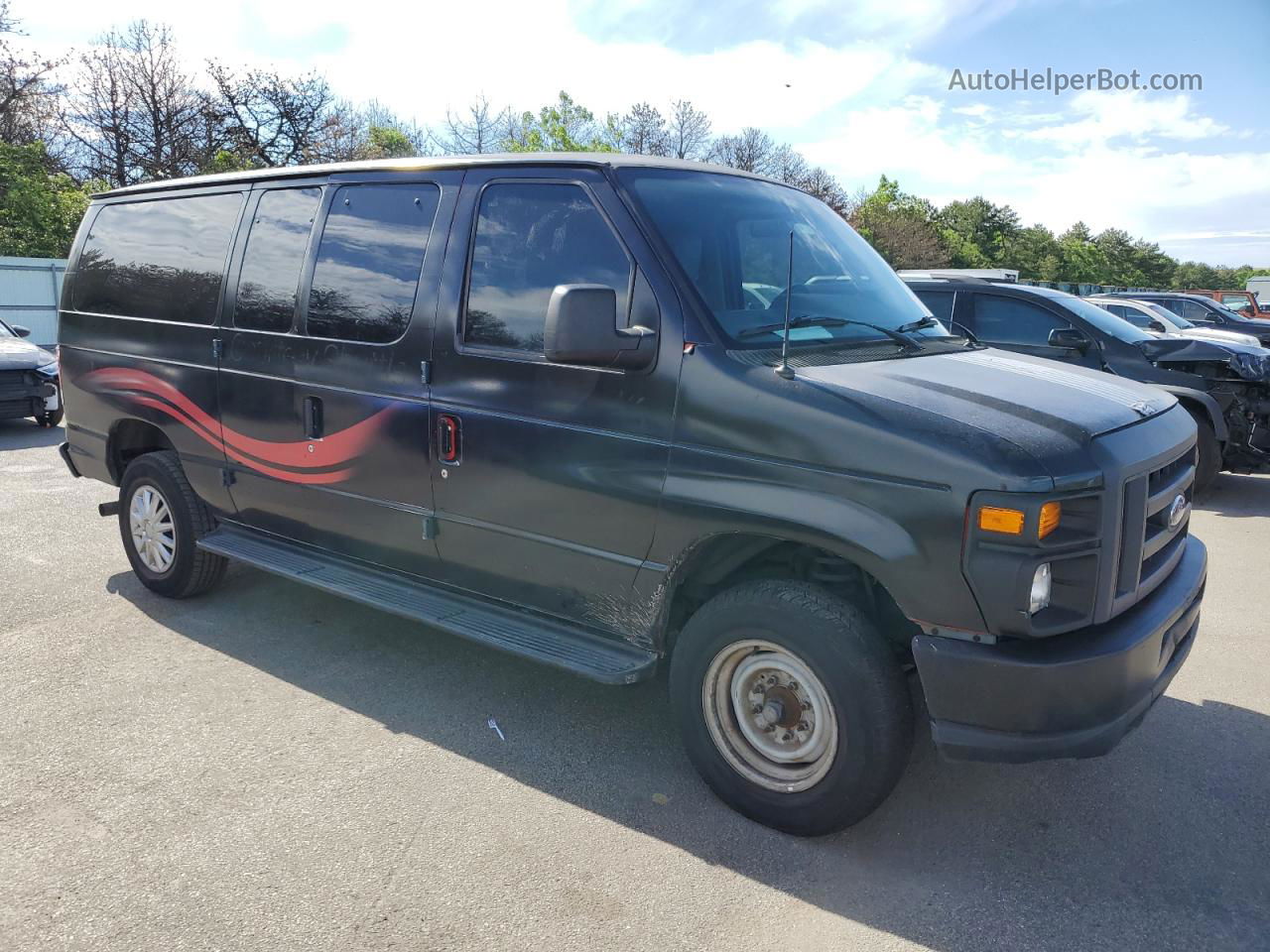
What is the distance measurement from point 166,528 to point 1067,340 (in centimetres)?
730

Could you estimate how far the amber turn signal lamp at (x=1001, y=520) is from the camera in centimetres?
268

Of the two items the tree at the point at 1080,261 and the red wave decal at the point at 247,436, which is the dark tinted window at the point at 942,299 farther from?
the tree at the point at 1080,261

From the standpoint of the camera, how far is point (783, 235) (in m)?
3.94

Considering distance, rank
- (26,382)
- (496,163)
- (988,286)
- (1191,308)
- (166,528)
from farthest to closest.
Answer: (1191,308)
(26,382)
(988,286)
(166,528)
(496,163)

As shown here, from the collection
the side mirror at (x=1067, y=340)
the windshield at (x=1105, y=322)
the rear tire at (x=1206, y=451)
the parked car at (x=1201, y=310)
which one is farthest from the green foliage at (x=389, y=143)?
the rear tire at (x=1206, y=451)

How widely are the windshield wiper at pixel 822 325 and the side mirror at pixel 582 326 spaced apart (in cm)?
46

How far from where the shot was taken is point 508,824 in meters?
3.32

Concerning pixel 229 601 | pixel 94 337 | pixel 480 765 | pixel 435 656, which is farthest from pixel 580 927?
pixel 94 337

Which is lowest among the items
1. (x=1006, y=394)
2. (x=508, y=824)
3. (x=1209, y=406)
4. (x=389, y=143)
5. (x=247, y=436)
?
(x=508, y=824)

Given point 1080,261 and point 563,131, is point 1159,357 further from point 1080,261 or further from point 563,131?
point 1080,261

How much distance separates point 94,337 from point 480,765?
380 cm

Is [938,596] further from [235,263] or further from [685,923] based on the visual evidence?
[235,263]

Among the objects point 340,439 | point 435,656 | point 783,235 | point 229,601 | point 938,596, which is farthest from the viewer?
point 229,601

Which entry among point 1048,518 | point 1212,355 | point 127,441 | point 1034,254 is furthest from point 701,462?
point 1034,254
